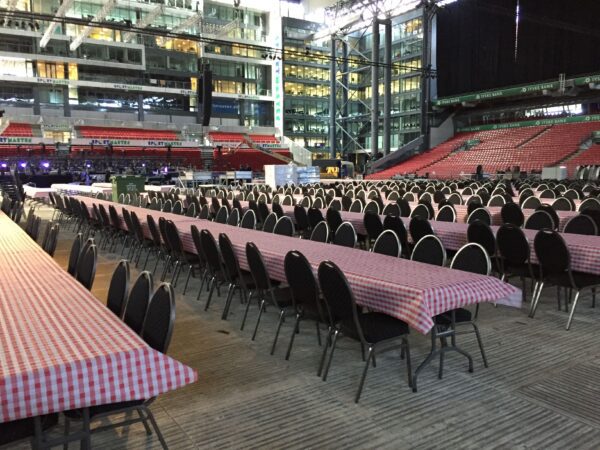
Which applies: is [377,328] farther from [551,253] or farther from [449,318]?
[551,253]

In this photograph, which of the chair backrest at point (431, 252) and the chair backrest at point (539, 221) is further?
the chair backrest at point (539, 221)

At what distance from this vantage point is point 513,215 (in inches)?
308

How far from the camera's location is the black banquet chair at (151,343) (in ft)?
8.14

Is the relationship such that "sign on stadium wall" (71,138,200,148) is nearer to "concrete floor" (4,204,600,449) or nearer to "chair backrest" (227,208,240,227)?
"chair backrest" (227,208,240,227)

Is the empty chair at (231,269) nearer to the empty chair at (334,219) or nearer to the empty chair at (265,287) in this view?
the empty chair at (265,287)

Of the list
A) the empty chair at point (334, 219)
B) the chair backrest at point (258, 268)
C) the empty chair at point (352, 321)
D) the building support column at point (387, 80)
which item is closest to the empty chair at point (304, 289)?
the empty chair at point (352, 321)

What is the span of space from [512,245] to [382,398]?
2.75 m

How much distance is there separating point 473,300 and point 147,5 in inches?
1729

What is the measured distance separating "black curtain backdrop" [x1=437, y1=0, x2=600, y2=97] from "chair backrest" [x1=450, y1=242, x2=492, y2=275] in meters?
30.7

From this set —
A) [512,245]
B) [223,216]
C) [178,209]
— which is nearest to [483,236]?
[512,245]

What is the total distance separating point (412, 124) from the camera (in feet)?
147

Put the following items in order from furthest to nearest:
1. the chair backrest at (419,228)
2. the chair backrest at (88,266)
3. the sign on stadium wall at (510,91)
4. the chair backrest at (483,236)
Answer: the sign on stadium wall at (510,91) < the chair backrest at (419,228) < the chair backrest at (483,236) < the chair backrest at (88,266)

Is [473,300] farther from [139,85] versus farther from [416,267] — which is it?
[139,85]

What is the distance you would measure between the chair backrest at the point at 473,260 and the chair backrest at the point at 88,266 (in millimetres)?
2986
